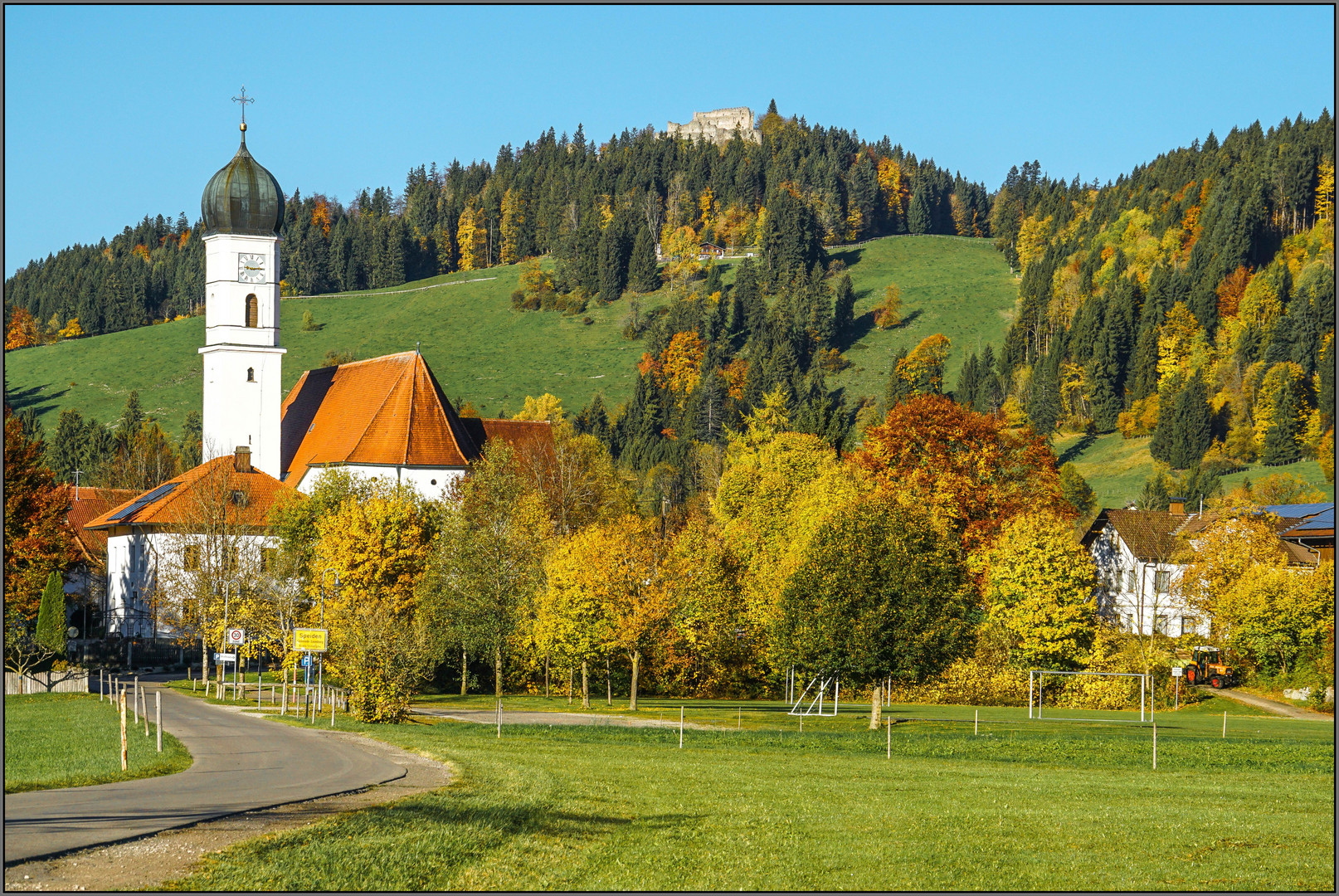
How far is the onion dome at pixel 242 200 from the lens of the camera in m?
77.9

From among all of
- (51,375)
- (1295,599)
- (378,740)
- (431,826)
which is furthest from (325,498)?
(51,375)

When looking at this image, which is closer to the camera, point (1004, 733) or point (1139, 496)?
point (1004, 733)

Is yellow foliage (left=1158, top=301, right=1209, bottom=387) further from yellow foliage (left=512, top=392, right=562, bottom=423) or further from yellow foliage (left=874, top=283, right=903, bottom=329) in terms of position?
yellow foliage (left=512, top=392, right=562, bottom=423)

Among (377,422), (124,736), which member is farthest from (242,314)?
(124,736)

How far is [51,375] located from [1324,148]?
13432cm

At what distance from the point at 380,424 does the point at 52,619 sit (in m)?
24.5

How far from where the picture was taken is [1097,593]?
2847 inches

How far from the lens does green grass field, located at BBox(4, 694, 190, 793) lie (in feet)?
70.2

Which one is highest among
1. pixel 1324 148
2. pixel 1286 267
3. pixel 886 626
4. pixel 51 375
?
pixel 1324 148

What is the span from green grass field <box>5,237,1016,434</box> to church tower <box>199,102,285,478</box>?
52182 millimetres

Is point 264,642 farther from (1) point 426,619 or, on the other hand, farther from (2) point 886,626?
(2) point 886,626

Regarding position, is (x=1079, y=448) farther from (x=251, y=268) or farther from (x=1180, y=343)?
(x=251, y=268)

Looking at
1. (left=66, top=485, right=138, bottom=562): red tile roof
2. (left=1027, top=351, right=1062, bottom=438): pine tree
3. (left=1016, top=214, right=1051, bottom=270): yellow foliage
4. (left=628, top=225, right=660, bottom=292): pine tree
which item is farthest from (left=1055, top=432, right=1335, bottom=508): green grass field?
(left=1016, top=214, right=1051, bottom=270): yellow foliage

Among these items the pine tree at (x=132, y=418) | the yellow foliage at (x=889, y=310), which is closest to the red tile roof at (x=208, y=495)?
the pine tree at (x=132, y=418)
